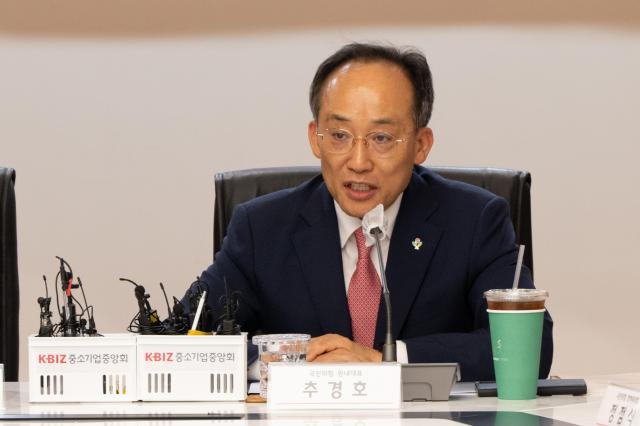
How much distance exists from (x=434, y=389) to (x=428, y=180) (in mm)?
1027

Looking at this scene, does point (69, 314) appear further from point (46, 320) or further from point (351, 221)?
point (351, 221)

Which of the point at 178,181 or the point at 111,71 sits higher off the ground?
the point at 111,71

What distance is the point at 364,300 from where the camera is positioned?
9.26ft

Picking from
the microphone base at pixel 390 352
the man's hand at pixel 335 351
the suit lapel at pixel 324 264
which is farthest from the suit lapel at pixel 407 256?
the microphone base at pixel 390 352

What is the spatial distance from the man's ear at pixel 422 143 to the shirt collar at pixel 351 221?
0.12 m

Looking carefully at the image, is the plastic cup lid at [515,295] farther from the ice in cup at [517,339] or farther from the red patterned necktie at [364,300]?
the red patterned necktie at [364,300]

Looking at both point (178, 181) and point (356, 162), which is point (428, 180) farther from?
point (178, 181)

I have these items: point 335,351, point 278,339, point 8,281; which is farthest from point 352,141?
point 8,281

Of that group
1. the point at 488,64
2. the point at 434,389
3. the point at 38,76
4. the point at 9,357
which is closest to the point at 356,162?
the point at 434,389

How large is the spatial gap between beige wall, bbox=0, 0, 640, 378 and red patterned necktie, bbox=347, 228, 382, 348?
1.59 metres

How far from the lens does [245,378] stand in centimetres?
208

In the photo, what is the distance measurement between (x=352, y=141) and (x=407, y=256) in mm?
340

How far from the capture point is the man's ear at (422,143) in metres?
2.93

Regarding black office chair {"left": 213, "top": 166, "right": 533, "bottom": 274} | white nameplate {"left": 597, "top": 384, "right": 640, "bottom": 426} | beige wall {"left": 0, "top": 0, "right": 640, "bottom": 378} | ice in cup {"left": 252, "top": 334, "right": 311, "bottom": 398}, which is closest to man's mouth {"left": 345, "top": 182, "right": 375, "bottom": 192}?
black office chair {"left": 213, "top": 166, "right": 533, "bottom": 274}
